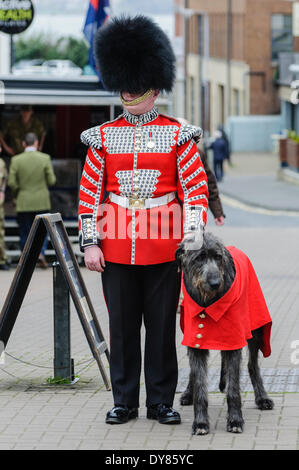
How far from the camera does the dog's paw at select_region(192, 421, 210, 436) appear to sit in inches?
233

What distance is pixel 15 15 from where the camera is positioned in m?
20.2

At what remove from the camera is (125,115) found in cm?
632

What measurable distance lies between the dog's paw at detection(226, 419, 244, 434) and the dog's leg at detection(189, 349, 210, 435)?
0.12 metres

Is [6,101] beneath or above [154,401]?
above

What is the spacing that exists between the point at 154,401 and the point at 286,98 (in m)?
43.2

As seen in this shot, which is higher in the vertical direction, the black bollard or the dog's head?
the dog's head

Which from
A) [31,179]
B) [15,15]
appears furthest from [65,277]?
[15,15]

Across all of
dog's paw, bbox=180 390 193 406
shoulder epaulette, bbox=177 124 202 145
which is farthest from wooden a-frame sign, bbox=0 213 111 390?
shoulder epaulette, bbox=177 124 202 145

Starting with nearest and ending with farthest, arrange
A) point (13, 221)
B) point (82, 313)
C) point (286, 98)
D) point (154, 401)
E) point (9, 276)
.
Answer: point (154, 401), point (82, 313), point (9, 276), point (13, 221), point (286, 98)

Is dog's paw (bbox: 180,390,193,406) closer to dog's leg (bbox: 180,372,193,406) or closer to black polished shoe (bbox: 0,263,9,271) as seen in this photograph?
dog's leg (bbox: 180,372,193,406)

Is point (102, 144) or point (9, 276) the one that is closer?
point (102, 144)

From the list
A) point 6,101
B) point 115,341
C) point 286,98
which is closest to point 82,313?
point 115,341

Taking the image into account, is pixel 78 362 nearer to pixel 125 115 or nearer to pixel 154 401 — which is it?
pixel 154 401

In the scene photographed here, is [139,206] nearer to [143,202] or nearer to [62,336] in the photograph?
[143,202]
